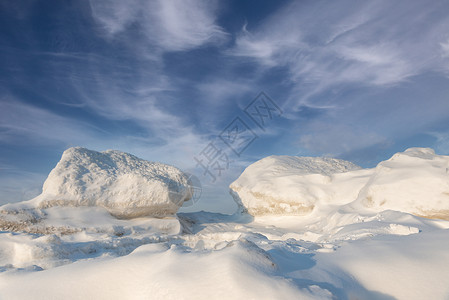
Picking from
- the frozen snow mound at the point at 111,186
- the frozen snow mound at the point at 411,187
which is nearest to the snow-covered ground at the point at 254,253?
the frozen snow mound at the point at 411,187

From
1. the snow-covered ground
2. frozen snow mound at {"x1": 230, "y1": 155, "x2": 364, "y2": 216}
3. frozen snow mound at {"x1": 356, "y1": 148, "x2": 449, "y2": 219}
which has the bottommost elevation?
the snow-covered ground

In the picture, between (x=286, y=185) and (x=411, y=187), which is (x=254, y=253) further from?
(x=286, y=185)

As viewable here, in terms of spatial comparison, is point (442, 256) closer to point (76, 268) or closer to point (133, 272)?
point (133, 272)

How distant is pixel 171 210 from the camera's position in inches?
316

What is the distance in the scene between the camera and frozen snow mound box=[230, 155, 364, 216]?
31.9 ft

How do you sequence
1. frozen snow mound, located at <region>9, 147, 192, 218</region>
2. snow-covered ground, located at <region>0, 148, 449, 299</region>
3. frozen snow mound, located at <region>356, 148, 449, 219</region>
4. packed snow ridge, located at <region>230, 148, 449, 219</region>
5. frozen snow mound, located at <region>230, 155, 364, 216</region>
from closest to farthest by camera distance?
snow-covered ground, located at <region>0, 148, 449, 299</region> < frozen snow mound, located at <region>356, 148, 449, 219</region> < packed snow ridge, located at <region>230, 148, 449, 219</region> < frozen snow mound, located at <region>9, 147, 192, 218</region> < frozen snow mound, located at <region>230, 155, 364, 216</region>

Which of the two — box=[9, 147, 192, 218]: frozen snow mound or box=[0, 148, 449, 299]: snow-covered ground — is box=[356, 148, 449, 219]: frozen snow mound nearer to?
box=[0, 148, 449, 299]: snow-covered ground

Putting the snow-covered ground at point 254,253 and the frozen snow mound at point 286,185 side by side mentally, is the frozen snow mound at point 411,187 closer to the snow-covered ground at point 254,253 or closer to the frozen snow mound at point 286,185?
the snow-covered ground at point 254,253

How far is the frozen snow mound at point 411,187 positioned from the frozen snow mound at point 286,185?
1.35 metres

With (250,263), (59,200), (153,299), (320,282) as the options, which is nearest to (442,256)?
(320,282)

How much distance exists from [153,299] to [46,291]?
0.89 m

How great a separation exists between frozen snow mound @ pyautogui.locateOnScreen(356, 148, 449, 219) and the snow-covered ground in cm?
2

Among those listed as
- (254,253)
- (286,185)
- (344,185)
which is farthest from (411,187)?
(254,253)

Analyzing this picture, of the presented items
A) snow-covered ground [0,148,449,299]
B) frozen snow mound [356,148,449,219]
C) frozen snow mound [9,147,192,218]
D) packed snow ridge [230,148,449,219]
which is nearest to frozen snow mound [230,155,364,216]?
packed snow ridge [230,148,449,219]
